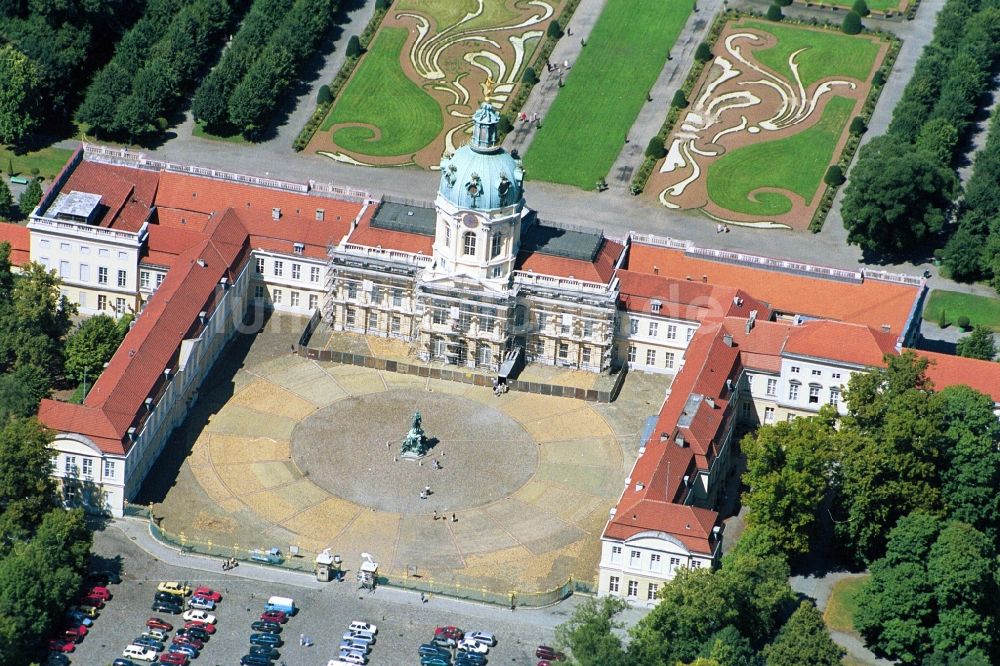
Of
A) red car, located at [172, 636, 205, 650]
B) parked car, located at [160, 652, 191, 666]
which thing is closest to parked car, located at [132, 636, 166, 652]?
parked car, located at [160, 652, 191, 666]

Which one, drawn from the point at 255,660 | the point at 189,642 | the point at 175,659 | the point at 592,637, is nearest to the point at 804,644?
the point at 592,637

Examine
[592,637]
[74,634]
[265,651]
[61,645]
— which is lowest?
[61,645]

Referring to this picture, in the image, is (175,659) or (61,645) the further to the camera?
(61,645)

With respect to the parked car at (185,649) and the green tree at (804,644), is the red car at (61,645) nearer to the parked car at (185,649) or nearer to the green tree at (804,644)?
the parked car at (185,649)

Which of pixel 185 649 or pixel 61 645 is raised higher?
pixel 185 649

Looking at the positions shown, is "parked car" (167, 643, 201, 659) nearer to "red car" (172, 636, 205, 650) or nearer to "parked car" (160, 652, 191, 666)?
"red car" (172, 636, 205, 650)

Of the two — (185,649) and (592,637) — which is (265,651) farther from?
(592,637)

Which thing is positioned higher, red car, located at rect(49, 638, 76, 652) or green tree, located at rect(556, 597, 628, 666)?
green tree, located at rect(556, 597, 628, 666)
